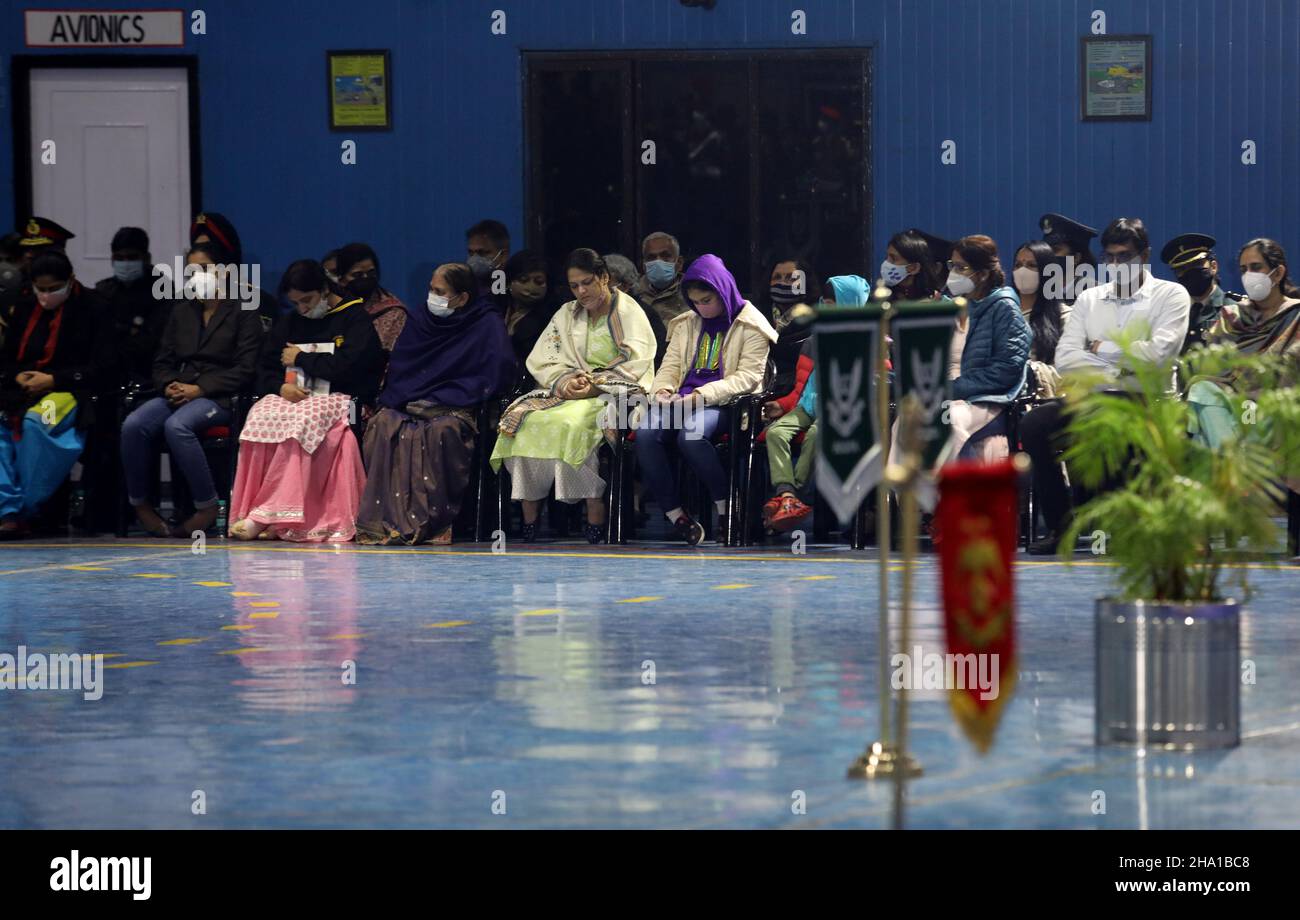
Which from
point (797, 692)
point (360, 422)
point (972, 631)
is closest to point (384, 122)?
point (360, 422)

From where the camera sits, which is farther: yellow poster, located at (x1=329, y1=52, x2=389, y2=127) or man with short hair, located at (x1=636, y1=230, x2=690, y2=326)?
yellow poster, located at (x1=329, y1=52, x2=389, y2=127)

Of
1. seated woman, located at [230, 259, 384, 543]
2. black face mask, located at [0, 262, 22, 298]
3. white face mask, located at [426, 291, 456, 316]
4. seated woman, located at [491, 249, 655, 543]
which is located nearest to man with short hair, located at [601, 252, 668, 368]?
seated woman, located at [491, 249, 655, 543]

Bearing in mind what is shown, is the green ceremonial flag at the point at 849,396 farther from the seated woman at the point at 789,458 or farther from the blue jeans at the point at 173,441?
the blue jeans at the point at 173,441

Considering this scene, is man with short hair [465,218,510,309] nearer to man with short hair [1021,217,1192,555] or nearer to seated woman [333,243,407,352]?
seated woman [333,243,407,352]

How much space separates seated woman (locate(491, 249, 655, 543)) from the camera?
987 cm

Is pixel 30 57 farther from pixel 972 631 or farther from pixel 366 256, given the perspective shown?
pixel 972 631

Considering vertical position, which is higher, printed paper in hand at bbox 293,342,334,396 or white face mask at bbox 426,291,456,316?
white face mask at bbox 426,291,456,316

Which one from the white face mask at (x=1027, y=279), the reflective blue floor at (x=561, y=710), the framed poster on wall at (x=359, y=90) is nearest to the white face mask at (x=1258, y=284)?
the white face mask at (x=1027, y=279)

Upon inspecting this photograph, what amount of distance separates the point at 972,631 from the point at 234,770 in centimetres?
198

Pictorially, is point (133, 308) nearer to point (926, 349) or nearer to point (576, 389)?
point (576, 389)

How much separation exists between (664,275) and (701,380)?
79 centimetres

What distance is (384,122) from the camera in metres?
12.1

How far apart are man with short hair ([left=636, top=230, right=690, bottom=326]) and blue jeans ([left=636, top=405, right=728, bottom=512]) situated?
88 centimetres

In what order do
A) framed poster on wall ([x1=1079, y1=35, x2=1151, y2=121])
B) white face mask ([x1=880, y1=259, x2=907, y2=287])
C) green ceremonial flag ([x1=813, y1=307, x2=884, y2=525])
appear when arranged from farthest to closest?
framed poster on wall ([x1=1079, y1=35, x2=1151, y2=121])
white face mask ([x1=880, y1=259, x2=907, y2=287])
green ceremonial flag ([x1=813, y1=307, x2=884, y2=525])
